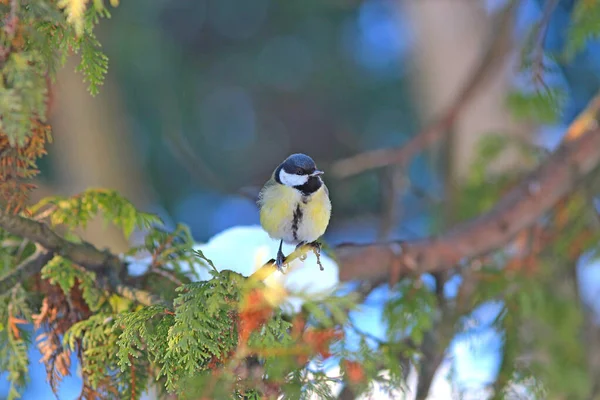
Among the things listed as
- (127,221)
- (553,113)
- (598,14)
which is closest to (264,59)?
(553,113)

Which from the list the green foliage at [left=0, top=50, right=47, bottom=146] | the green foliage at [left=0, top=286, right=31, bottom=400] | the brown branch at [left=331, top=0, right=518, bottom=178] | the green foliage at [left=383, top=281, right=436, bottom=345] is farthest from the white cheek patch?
the brown branch at [left=331, top=0, right=518, bottom=178]

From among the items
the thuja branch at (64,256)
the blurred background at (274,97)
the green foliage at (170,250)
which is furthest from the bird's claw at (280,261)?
the blurred background at (274,97)

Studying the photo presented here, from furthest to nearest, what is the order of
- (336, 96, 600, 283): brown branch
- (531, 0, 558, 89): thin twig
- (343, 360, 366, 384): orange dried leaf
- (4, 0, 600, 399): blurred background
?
(4, 0, 600, 399): blurred background, (531, 0, 558, 89): thin twig, (336, 96, 600, 283): brown branch, (343, 360, 366, 384): orange dried leaf

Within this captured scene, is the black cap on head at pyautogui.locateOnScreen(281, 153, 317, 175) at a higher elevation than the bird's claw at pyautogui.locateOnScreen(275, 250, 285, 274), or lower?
higher

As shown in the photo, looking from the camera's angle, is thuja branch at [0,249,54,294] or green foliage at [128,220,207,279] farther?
green foliage at [128,220,207,279]

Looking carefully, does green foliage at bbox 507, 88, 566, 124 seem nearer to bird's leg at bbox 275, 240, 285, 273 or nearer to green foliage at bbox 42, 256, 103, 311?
bird's leg at bbox 275, 240, 285, 273

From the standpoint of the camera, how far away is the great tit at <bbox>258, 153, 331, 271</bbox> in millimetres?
1921

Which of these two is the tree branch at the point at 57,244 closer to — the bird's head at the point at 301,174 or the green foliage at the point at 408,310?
the bird's head at the point at 301,174

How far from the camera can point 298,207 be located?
194cm

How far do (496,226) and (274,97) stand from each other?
206 inches

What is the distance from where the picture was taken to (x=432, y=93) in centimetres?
513

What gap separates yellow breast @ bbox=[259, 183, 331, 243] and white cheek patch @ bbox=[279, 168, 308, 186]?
2 centimetres

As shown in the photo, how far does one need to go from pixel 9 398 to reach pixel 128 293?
35cm

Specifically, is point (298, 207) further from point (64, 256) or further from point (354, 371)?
point (64, 256)
